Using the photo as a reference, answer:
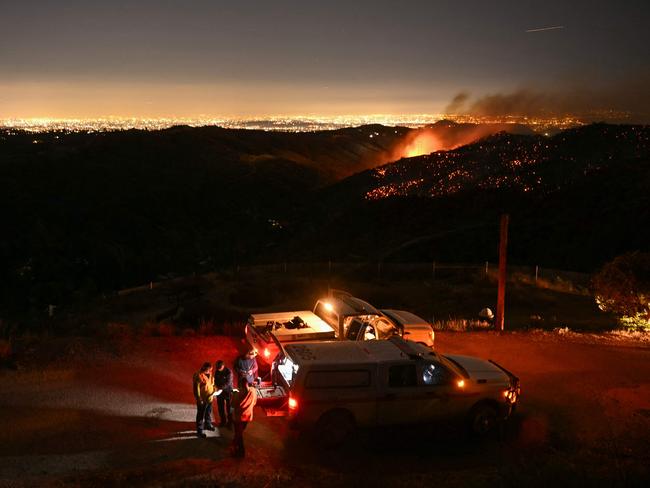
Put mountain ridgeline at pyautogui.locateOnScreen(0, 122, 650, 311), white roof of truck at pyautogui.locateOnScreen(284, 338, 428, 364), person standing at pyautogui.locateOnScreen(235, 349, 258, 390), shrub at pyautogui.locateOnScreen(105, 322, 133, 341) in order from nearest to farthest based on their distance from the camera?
white roof of truck at pyautogui.locateOnScreen(284, 338, 428, 364) → person standing at pyautogui.locateOnScreen(235, 349, 258, 390) → shrub at pyautogui.locateOnScreen(105, 322, 133, 341) → mountain ridgeline at pyautogui.locateOnScreen(0, 122, 650, 311)

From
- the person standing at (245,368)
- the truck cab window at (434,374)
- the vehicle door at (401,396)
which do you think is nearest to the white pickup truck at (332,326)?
the person standing at (245,368)

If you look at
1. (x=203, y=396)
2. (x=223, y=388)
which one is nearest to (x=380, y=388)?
(x=223, y=388)

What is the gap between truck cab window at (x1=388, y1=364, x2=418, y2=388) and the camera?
9836 mm

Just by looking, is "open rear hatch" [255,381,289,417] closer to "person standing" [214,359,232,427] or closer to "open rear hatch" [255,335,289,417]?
"open rear hatch" [255,335,289,417]

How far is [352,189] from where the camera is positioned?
84.4 meters

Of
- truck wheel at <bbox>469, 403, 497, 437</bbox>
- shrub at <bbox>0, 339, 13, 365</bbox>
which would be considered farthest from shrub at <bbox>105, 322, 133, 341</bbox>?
truck wheel at <bbox>469, 403, 497, 437</bbox>

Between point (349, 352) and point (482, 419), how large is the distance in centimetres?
245

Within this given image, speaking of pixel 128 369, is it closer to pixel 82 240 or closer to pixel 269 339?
pixel 269 339

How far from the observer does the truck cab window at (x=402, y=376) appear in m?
9.84

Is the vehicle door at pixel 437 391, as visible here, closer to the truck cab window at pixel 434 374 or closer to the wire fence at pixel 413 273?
the truck cab window at pixel 434 374

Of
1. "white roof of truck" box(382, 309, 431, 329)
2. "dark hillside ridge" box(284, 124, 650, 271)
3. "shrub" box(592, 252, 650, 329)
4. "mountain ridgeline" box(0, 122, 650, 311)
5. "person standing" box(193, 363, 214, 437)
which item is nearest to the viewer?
"person standing" box(193, 363, 214, 437)

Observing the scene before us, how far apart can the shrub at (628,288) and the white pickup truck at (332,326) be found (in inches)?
325

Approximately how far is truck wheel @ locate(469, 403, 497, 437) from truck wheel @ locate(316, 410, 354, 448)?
6.99ft

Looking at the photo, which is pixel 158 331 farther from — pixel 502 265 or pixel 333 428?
pixel 502 265
